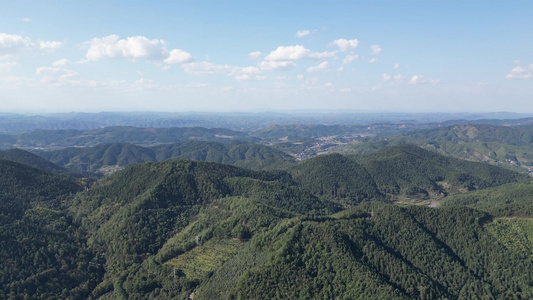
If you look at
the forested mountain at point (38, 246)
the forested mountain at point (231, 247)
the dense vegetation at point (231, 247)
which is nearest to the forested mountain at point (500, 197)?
the dense vegetation at point (231, 247)

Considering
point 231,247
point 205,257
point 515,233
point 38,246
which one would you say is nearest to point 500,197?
point 515,233

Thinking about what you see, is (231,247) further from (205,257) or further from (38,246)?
(38,246)

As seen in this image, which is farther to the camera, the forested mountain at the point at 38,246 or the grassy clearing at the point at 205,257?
the grassy clearing at the point at 205,257

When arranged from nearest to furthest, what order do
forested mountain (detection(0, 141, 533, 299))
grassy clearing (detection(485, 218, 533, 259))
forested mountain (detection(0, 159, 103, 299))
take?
forested mountain (detection(0, 141, 533, 299)) < forested mountain (detection(0, 159, 103, 299)) < grassy clearing (detection(485, 218, 533, 259))

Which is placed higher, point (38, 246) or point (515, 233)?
point (515, 233)

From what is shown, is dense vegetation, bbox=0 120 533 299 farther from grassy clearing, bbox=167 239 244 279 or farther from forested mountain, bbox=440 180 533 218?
forested mountain, bbox=440 180 533 218

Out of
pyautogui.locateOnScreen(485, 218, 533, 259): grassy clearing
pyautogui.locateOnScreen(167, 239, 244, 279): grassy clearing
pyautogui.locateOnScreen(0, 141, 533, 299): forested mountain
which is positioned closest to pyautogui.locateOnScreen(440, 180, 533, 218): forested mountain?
pyautogui.locateOnScreen(485, 218, 533, 259): grassy clearing

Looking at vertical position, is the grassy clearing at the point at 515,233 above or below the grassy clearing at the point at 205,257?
above

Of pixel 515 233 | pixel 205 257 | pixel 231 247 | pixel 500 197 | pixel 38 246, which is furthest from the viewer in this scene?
pixel 500 197

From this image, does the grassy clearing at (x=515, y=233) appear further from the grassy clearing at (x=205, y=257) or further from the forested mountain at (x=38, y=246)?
the forested mountain at (x=38, y=246)

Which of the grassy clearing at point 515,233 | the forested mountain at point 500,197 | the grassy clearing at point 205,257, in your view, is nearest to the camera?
the grassy clearing at point 205,257

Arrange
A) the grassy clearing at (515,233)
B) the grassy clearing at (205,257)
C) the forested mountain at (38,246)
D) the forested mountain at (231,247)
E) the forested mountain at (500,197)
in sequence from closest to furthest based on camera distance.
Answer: the forested mountain at (231,247) → the forested mountain at (38,246) → the grassy clearing at (205,257) → the grassy clearing at (515,233) → the forested mountain at (500,197)
